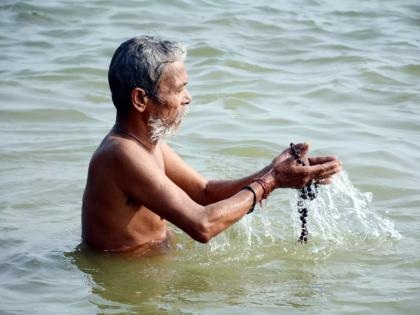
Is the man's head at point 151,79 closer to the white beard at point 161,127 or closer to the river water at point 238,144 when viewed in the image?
the white beard at point 161,127

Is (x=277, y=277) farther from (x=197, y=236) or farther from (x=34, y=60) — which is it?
(x=34, y=60)

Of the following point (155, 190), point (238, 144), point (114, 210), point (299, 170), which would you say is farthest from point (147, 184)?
point (238, 144)

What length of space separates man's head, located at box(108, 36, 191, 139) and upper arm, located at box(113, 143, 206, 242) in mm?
269

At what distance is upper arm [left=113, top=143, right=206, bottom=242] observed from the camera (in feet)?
15.4

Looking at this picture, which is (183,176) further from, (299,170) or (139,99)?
(299,170)

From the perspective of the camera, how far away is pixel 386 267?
5145 millimetres

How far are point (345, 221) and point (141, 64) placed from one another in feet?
6.98

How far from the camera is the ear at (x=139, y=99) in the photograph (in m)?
4.84

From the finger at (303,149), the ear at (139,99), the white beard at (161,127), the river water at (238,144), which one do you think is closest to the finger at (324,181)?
the finger at (303,149)

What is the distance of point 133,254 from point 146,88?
1037 mm

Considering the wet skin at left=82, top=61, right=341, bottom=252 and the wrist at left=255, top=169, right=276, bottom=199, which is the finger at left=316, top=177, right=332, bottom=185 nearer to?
the wet skin at left=82, top=61, right=341, bottom=252

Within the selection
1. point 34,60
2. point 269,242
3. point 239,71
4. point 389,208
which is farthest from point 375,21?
point 269,242

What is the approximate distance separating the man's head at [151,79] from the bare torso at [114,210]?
8.5 inches

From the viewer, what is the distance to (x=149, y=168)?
476cm
